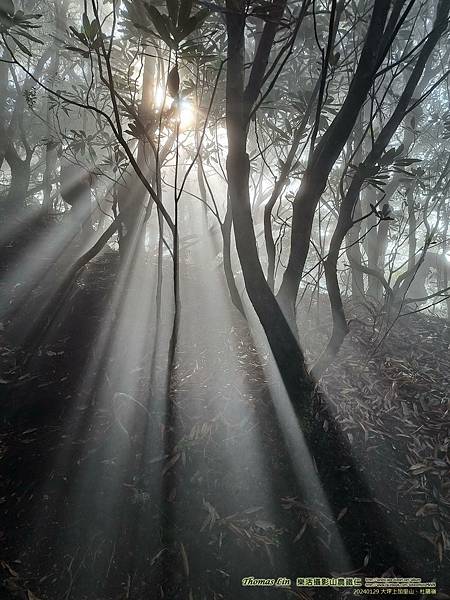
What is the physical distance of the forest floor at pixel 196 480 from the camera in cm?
143

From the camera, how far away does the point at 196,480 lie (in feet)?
5.78

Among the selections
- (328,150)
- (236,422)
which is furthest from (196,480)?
(328,150)

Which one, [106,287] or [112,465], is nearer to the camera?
[112,465]

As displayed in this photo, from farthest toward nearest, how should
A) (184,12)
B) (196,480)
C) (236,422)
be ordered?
(236,422)
(196,480)
(184,12)

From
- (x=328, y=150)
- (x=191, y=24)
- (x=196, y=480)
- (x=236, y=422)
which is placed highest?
(x=191, y=24)

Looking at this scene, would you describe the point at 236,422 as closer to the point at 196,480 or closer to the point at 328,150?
the point at 196,480

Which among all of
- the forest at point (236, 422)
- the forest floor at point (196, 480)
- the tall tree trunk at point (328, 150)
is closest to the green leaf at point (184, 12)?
the forest at point (236, 422)

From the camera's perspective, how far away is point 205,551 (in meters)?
1.49

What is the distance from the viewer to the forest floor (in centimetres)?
143

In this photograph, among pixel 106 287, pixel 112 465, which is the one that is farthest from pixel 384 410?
pixel 106 287

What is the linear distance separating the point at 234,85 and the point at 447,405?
8.54 ft

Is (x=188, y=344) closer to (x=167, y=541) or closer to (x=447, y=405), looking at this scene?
(x=167, y=541)

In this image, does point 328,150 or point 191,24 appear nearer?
point 191,24

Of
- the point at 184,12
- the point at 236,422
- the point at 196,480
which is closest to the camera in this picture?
the point at 184,12
